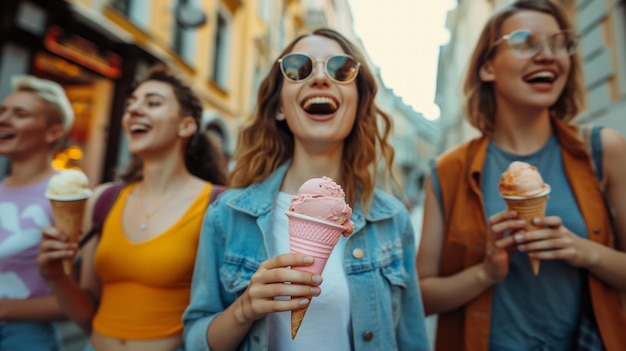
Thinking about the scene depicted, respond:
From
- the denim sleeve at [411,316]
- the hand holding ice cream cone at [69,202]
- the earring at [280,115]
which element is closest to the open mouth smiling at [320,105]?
the earring at [280,115]

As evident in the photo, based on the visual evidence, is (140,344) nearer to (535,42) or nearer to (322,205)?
(322,205)

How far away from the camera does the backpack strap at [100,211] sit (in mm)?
1994

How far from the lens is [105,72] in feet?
23.5

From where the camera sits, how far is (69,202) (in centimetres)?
187

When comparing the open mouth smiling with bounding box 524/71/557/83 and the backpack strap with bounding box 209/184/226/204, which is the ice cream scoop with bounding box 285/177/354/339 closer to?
the backpack strap with bounding box 209/184/226/204

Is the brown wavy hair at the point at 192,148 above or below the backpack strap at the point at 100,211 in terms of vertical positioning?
above

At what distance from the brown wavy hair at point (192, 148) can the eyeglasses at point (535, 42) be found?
Answer: 1.79m

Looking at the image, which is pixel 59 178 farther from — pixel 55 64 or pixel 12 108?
A: pixel 55 64

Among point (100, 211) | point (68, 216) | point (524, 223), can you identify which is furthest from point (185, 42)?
point (524, 223)

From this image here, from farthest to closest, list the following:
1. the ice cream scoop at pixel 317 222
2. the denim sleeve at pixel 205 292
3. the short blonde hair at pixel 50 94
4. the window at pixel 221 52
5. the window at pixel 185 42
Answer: the window at pixel 221 52
the window at pixel 185 42
the short blonde hair at pixel 50 94
the denim sleeve at pixel 205 292
the ice cream scoop at pixel 317 222

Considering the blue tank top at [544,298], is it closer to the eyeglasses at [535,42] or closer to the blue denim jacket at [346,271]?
the blue denim jacket at [346,271]

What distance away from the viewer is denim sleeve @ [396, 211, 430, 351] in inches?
60.9

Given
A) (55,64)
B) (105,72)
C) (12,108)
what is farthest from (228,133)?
(12,108)

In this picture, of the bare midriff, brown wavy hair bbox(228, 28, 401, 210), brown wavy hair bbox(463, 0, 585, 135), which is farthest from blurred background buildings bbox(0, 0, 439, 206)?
the bare midriff
